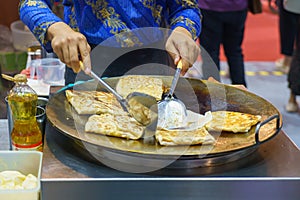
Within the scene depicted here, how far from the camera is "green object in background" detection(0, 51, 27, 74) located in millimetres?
2121

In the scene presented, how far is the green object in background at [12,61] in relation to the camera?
6.96 ft

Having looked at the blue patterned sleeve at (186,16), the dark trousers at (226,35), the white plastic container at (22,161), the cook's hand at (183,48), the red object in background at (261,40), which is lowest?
the red object in background at (261,40)

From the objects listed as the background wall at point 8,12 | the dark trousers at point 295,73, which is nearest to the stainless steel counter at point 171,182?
the background wall at point 8,12

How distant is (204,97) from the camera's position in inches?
48.7

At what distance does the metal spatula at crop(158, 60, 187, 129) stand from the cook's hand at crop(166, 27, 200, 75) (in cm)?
11

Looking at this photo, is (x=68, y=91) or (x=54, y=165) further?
(x=68, y=91)

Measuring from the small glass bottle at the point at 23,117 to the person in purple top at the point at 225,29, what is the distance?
6.08 feet

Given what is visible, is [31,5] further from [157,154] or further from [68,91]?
[157,154]

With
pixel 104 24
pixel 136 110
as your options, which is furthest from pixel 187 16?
pixel 136 110

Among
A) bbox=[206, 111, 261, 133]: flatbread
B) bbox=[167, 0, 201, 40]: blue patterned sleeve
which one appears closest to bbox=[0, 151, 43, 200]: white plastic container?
bbox=[206, 111, 261, 133]: flatbread

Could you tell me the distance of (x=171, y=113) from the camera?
106 cm

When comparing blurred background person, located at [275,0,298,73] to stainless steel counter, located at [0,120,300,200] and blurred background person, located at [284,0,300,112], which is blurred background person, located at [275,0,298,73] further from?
stainless steel counter, located at [0,120,300,200]

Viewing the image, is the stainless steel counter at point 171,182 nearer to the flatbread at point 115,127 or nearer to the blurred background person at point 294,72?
the flatbread at point 115,127

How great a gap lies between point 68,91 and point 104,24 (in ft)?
0.81
